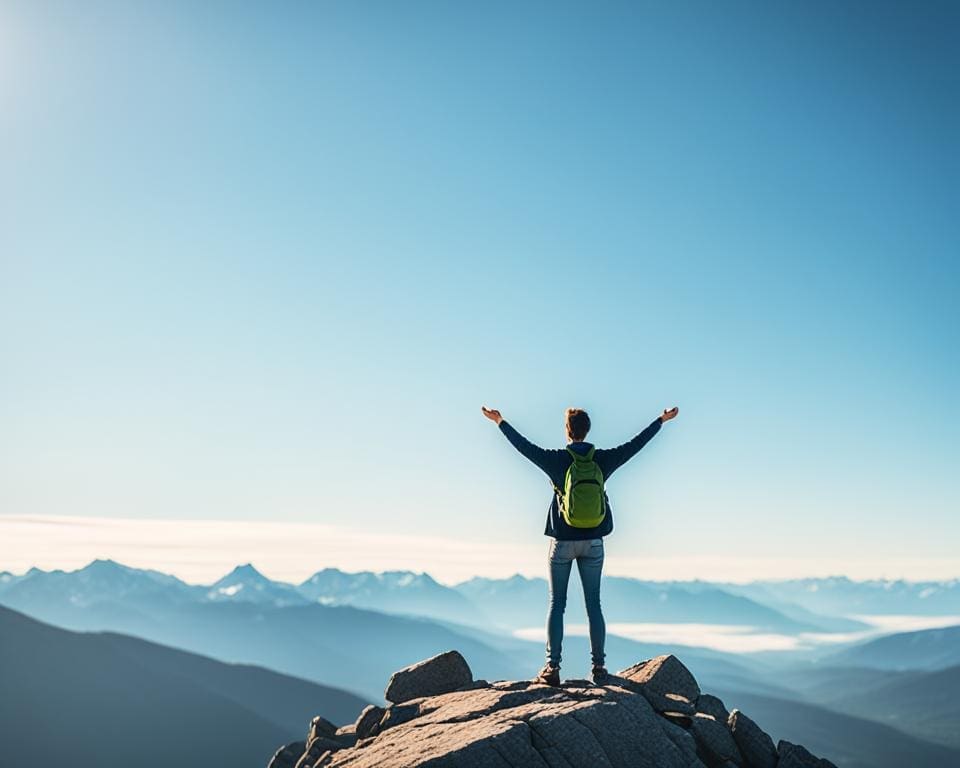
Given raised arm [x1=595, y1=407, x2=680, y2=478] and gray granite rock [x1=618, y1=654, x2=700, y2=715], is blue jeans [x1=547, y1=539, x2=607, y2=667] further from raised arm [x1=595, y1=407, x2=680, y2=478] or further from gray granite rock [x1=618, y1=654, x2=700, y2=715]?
gray granite rock [x1=618, y1=654, x2=700, y2=715]

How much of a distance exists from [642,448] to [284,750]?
22.0 m

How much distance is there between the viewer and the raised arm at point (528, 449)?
1906 centimetres

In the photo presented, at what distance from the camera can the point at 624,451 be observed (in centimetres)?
1920

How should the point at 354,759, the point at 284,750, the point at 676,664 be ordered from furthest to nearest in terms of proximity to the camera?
the point at 284,750
the point at 676,664
the point at 354,759

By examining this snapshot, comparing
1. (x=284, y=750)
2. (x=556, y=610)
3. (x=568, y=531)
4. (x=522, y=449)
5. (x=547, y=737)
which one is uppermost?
(x=522, y=449)

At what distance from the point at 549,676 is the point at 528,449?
590 centimetres

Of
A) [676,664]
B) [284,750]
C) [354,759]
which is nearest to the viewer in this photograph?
[354,759]

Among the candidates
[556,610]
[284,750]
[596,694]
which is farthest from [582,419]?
[284,750]

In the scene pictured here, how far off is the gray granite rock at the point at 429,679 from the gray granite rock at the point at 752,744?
7.33m

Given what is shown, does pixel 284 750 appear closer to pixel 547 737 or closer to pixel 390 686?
pixel 390 686

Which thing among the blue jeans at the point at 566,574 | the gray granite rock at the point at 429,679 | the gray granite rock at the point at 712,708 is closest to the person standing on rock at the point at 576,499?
the blue jeans at the point at 566,574

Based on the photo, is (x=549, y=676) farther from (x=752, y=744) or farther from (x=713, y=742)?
(x=752, y=744)

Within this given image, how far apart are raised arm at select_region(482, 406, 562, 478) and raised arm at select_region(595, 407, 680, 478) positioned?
100cm

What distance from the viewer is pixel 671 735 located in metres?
20.0
